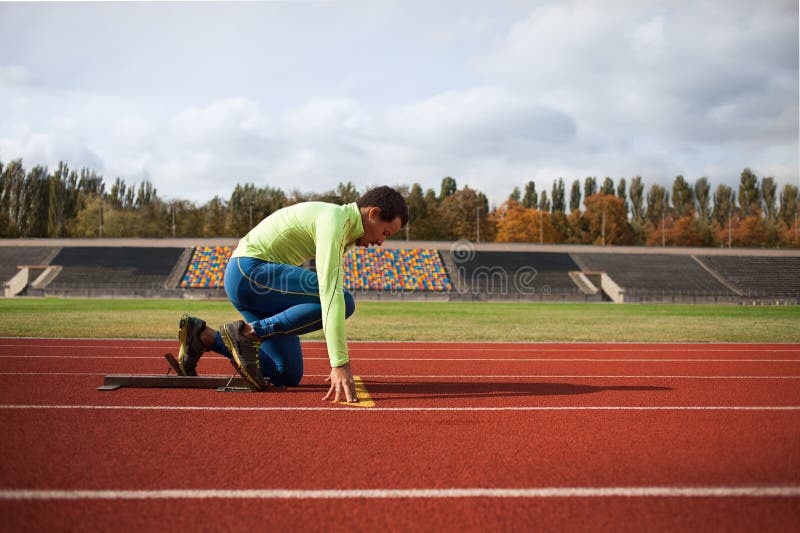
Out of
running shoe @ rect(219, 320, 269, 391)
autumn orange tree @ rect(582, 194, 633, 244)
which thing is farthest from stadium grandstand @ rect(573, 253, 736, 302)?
running shoe @ rect(219, 320, 269, 391)

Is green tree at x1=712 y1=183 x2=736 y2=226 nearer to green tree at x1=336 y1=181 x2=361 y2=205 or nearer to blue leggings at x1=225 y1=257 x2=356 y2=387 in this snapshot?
green tree at x1=336 y1=181 x2=361 y2=205

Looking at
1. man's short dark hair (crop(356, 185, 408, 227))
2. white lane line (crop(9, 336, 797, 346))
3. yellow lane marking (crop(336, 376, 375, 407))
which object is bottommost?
white lane line (crop(9, 336, 797, 346))

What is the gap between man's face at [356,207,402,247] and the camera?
4.71 meters

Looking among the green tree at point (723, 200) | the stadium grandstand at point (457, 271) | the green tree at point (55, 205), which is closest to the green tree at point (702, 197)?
the green tree at point (723, 200)

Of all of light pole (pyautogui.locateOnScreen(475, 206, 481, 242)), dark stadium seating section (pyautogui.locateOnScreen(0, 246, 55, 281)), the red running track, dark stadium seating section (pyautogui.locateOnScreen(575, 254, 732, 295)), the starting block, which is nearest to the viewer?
the red running track

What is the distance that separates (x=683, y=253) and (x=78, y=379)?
183 feet

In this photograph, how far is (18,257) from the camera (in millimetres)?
48438

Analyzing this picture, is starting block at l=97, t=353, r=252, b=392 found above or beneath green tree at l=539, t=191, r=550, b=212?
beneath

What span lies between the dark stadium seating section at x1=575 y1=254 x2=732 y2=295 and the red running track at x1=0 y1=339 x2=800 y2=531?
41164 millimetres

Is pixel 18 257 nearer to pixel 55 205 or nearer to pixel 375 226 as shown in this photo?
pixel 55 205

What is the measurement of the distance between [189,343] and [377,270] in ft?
142

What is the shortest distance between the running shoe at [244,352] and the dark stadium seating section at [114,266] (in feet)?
136

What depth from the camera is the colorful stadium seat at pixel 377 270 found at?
45719 millimetres

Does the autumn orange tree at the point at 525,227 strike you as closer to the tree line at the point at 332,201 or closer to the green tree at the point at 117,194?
the tree line at the point at 332,201
